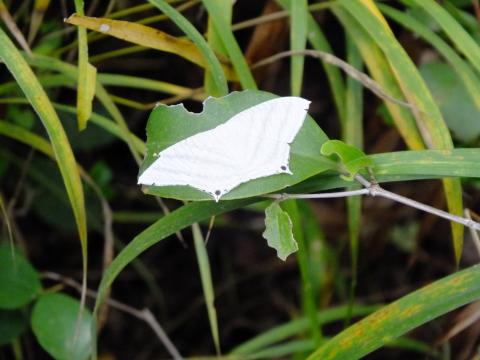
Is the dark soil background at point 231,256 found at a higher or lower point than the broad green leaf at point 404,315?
higher

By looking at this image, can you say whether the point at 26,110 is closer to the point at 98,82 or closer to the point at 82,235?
the point at 98,82

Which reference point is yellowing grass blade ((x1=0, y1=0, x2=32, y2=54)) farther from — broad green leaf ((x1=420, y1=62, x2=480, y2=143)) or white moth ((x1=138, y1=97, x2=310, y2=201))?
broad green leaf ((x1=420, y1=62, x2=480, y2=143))

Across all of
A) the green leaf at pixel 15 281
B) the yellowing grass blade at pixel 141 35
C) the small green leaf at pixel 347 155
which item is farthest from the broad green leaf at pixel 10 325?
the small green leaf at pixel 347 155

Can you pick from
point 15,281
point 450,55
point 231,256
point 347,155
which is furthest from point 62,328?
point 231,256

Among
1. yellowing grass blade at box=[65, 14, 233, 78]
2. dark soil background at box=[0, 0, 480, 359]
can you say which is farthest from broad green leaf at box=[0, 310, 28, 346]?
yellowing grass blade at box=[65, 14, 233, 78]

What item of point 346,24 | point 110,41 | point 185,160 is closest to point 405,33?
point 346,24

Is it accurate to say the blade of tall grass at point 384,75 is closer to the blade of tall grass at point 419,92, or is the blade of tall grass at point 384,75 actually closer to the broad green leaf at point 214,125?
the blade of tall grass at point 419,92
